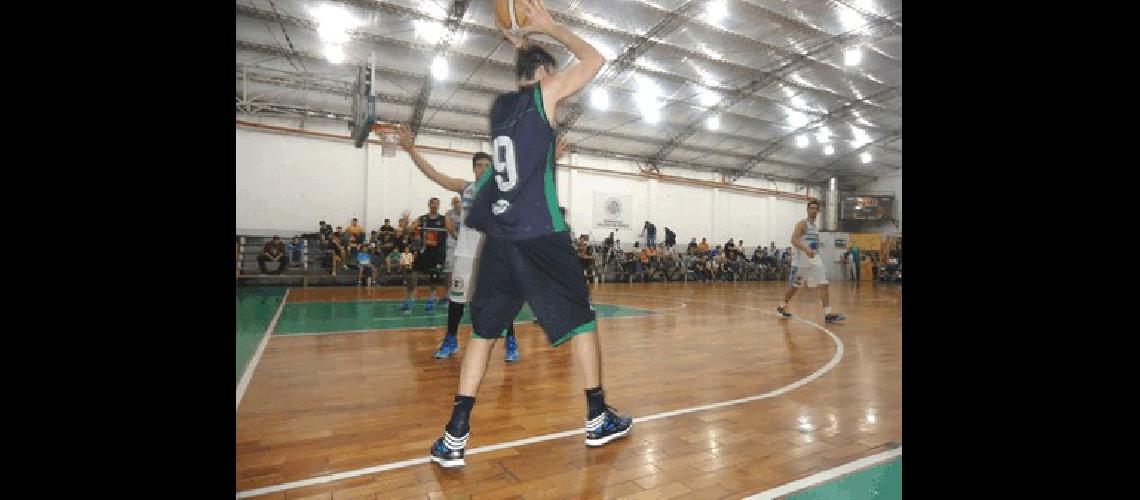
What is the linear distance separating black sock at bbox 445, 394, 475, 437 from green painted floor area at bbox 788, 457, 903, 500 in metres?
1.29

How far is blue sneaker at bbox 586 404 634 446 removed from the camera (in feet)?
8.05

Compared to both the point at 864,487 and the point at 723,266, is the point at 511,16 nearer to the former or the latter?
the point at 864,487

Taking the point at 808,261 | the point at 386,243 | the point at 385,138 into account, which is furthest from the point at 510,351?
the point at 386,243

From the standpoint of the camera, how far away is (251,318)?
6.74 metres

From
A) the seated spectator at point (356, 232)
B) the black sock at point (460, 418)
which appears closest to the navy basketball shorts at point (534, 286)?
the black sock at point (460, 418)

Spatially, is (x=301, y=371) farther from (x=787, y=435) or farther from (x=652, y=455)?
(x=787, y=435)

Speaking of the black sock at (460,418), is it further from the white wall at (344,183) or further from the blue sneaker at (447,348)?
the white wall at (344,183)

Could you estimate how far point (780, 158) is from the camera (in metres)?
24.1

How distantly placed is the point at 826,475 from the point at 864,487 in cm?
15

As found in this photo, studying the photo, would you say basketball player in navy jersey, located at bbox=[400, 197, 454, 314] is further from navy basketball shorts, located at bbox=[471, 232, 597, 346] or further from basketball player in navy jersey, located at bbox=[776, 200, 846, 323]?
basketball player in navy jersey, located at bbox=[776, 200, 846, 323]
